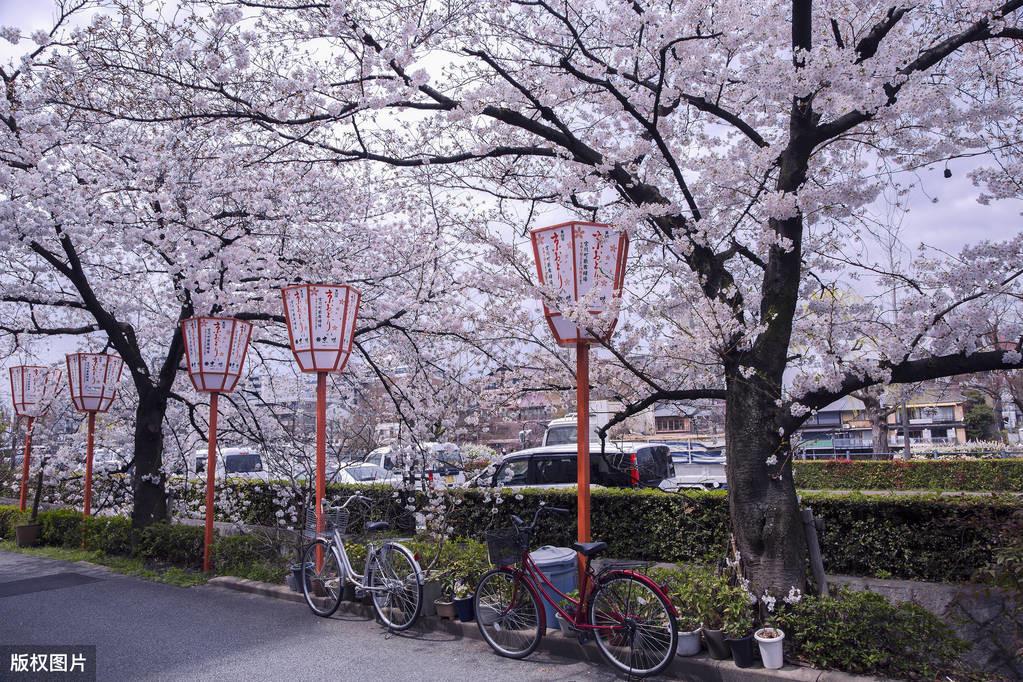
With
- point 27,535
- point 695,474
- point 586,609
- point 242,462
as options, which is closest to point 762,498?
point 586,609

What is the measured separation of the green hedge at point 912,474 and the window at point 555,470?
37.5 ft

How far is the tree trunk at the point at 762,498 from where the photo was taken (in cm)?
522

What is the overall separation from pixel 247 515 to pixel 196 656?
10078 mm

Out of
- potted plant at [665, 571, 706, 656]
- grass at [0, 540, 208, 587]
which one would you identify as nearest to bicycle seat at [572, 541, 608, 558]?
potted plant at [665, 571, 706, 656]

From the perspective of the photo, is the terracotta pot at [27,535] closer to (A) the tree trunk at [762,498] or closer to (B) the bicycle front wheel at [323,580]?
(B) the bicycle front wheel at [323,580]

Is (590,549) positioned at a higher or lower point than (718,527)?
higher

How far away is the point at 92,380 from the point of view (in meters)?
11.7

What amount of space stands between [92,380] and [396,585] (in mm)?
7842

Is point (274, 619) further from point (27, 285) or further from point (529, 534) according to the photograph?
point (27, 285)

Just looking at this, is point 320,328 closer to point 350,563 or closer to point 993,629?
point 350,563

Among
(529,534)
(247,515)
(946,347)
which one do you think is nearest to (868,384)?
(946,347)

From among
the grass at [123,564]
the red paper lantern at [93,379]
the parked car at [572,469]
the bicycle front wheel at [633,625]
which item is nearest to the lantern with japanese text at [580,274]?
the bicycle front wheel at [633,625]

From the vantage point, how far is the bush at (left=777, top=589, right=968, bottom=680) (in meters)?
4.46

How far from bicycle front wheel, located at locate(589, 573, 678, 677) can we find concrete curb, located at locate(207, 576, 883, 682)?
18cm
